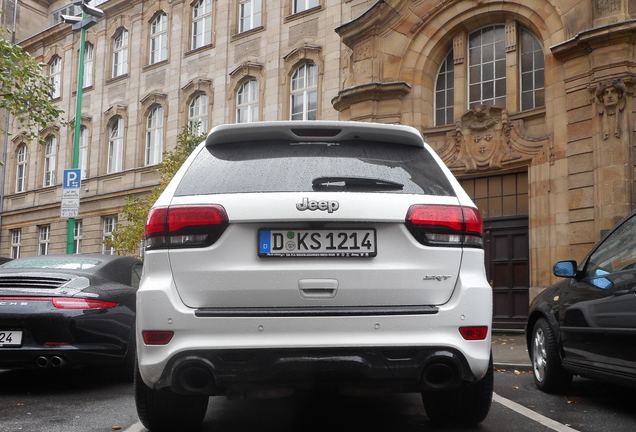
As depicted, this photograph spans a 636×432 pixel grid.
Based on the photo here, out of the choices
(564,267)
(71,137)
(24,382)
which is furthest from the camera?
(71,137)

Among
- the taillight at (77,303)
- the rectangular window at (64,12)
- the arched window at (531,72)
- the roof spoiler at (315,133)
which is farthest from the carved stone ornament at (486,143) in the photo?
the rectangular window at (64,12)

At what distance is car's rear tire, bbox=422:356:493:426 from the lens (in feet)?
13.3

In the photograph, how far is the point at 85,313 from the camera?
5961mm

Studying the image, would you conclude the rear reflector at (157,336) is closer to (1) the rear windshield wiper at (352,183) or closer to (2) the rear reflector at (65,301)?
(1) the rear windshield wiper at (352,183)

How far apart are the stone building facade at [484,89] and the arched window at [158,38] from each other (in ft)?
4.22

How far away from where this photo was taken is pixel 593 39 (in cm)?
1378

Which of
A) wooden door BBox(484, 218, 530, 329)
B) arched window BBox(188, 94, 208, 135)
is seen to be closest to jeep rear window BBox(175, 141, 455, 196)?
wooden door BBox(484, 218, 530, 329)

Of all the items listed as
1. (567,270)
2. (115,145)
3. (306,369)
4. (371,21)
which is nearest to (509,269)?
(371,21)

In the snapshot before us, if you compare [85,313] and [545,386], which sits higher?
[85,313]

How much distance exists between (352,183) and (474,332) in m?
0.94

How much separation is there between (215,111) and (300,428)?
22379mm

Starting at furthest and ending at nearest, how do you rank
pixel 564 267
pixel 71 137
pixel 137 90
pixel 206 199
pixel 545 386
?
pixel 71 137
pixel 137 90
pixel 545 386
pixel 564 267
pixel 206 199

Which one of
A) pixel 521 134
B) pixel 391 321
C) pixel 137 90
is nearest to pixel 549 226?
pixel 521 134

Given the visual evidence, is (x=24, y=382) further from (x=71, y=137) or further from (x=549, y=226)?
(x=71, y=137)
